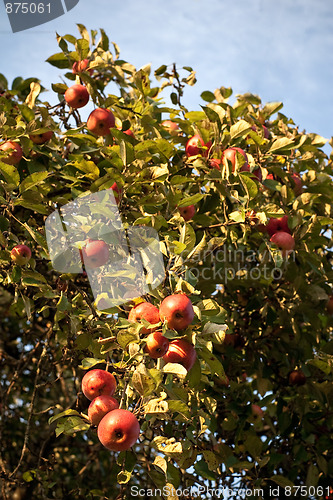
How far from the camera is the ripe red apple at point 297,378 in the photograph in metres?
2.76

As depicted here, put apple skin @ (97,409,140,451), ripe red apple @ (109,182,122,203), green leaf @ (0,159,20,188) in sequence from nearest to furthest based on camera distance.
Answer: apple skin @ (97,409,140,451) < green leaf @ (0,159,20,188) < ripe red apple @ (109,182,122,203)

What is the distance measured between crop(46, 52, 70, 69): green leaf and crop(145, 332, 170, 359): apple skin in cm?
167

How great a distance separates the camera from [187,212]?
2.24 m

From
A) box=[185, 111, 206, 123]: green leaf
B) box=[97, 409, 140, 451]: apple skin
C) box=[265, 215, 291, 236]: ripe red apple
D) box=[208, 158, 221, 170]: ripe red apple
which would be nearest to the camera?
box=[97, 409, 140, 451]: apple skin

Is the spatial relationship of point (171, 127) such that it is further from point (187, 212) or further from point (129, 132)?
point (187, 212)

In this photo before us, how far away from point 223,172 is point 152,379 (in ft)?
3.25

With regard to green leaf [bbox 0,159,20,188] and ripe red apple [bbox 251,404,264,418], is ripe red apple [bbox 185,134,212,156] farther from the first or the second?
ripe red apple [bbox 251,404,264,418]

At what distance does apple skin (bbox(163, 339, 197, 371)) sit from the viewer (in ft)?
5.18

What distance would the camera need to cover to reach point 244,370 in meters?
2.95

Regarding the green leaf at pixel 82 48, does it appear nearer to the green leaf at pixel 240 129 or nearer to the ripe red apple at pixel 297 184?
the green leaf at pixel 240 129

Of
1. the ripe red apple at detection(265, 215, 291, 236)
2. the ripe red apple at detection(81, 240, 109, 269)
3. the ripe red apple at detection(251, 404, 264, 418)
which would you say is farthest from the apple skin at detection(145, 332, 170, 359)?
the ripe red apple at detection(251, 404, 264, 418)

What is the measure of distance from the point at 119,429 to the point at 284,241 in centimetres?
116

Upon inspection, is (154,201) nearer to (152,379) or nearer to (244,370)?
(152,379)

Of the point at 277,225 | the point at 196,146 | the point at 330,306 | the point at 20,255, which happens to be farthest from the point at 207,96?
the point at 20,255
